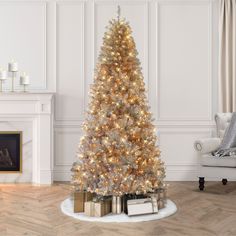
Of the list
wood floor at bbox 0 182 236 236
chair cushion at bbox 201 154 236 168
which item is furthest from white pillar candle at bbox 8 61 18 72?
chair cushion at bbox 201 154 236 168

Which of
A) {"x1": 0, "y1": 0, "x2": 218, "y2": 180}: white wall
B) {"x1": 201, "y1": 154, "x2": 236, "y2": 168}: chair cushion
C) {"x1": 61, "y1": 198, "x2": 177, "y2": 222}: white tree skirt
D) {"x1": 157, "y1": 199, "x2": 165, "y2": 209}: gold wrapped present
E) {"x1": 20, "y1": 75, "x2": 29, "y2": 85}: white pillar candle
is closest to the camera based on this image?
{"x1": 61, "y1": 198, "x2": 177, "y2": 222}: white tree skirt

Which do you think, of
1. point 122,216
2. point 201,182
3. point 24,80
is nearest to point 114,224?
point 122,216

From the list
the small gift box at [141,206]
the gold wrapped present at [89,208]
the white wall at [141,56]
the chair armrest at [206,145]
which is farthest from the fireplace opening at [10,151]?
the chair armrest at [206,145]

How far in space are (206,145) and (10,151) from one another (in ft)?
8.48

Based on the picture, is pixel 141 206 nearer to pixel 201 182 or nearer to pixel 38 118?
pixel 201 182

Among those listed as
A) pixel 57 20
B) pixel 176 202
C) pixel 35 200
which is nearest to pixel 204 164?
pixel 176 202

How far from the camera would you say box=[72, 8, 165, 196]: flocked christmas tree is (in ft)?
12.4

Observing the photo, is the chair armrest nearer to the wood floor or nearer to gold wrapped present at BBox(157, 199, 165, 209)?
the wood floor

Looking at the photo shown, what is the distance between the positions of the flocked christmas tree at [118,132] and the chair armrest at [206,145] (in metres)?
1.14

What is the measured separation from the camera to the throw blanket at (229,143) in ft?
15.6

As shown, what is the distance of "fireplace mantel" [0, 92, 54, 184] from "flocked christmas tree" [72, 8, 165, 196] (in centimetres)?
146

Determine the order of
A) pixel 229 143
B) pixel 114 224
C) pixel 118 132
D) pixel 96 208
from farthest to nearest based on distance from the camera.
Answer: pixel 229 143 < pixel 118 132 < pixel 96 208 < pixel 114 224

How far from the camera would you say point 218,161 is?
15.7 ft

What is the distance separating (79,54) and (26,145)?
146cm
